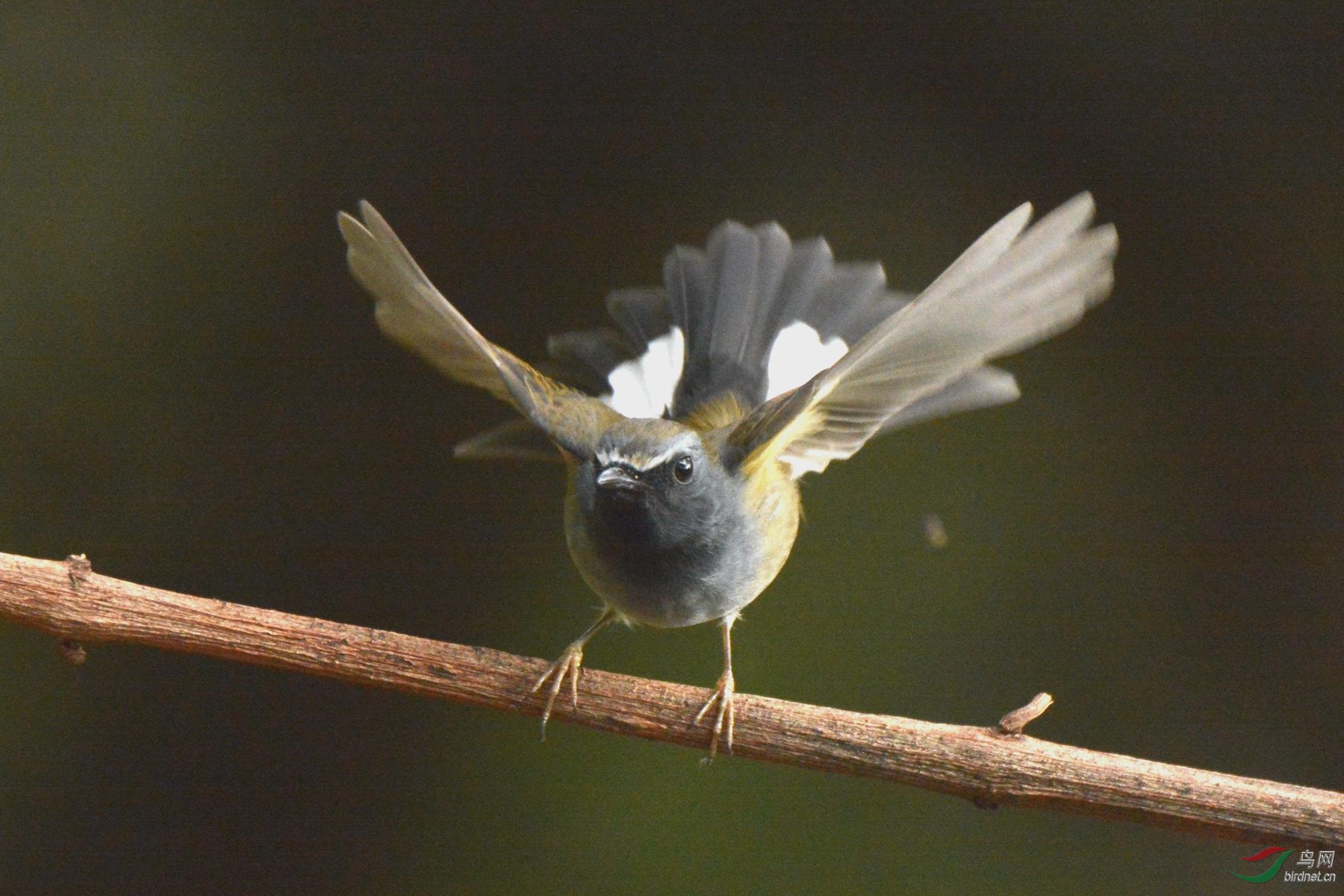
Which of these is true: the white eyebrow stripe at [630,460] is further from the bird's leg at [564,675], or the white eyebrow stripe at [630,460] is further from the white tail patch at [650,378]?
the white tail patch at [650,378]

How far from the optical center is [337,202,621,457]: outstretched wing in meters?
1.66

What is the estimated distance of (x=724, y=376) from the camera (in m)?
2.35

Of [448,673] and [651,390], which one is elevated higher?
[651,390]

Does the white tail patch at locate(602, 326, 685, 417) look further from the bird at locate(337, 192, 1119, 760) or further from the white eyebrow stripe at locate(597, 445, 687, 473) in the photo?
the white eyebrow stripe at locate(597, 445, 687, 473)

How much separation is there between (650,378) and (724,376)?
0.59ft

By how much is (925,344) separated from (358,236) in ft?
2.77

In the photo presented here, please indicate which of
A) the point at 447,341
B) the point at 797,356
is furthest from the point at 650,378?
the point at 447,341

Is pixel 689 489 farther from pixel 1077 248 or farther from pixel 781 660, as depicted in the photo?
pixel 781 660

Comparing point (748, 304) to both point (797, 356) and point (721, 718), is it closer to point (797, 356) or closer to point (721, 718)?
point (797, 356)

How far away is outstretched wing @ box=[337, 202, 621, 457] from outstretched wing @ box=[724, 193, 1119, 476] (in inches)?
10.7

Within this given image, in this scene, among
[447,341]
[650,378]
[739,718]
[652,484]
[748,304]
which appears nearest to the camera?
Result: [739,718]

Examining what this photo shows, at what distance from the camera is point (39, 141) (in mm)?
2641

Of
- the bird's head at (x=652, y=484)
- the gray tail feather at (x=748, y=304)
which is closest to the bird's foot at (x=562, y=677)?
the bird's head at (x=652, y=484)

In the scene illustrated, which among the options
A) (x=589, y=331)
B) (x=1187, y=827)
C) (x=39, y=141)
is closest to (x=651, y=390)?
(x=589, y=331)
